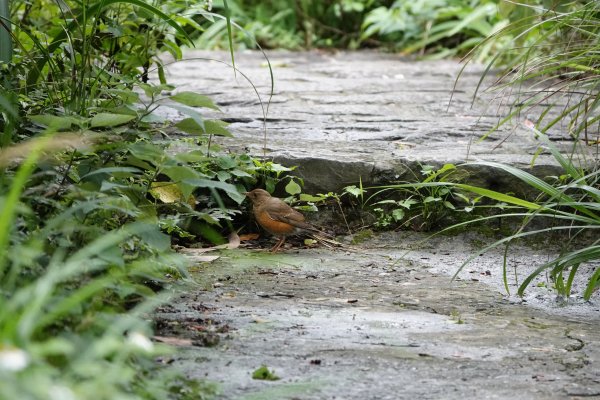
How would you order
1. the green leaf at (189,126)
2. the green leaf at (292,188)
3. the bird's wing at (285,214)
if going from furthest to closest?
the green leaf at (292,188) < the bird's wing at (285,214) < the green leaf at (189,126)

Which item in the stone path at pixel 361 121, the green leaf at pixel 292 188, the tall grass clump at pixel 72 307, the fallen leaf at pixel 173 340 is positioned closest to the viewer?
the tall grass clump at pixel 72 307

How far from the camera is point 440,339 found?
2426mm

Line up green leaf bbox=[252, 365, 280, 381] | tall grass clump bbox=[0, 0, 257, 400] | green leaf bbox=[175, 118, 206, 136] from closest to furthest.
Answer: tall grass clump bbox=[0, 0, 257, 400] → green leaf bbox=[252, 365, 280, 381] → green leaf bbox=[175, 118, 206, 136]

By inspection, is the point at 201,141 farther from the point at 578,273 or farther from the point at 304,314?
the point at 578,273

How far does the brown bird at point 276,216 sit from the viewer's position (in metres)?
3.55

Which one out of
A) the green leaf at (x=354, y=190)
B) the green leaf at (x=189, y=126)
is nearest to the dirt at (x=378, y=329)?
the green leaf at (x=354, y=190)

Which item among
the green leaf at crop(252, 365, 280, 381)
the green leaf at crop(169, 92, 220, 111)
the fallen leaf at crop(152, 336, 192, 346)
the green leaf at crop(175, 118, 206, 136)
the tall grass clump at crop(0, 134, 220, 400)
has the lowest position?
the fallen leaf at crop(152, 336, 192, 346)

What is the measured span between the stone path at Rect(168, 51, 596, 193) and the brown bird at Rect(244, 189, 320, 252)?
0.99ft

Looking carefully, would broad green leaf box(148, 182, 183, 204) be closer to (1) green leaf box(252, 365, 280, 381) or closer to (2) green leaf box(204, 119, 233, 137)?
(2) green leaf box(204, 119, 233, 137)

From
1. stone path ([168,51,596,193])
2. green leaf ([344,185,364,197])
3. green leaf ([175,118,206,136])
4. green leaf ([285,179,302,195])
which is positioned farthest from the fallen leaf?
green leaf ([344,185,364,197])

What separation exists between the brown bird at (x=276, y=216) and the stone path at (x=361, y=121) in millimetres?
301

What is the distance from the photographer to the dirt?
2.06m

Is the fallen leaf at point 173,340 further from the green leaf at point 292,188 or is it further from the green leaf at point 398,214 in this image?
the green leaf at point 398,214

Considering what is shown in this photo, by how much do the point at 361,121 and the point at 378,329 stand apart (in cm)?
261
